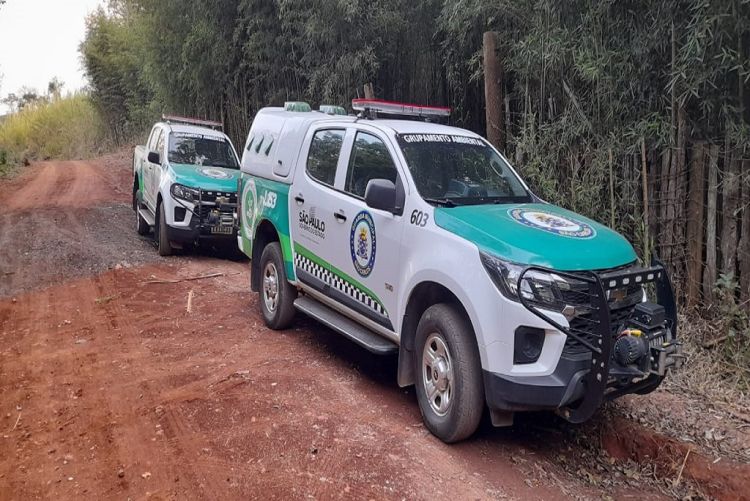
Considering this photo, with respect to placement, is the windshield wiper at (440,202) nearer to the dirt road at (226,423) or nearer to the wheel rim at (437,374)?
the wheel rim at (437,374)

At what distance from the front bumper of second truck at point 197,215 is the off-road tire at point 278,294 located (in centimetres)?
294

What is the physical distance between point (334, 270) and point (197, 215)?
4.45 meters

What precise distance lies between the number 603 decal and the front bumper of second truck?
209 inches

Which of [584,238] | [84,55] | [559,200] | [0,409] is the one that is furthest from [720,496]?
[84,55]

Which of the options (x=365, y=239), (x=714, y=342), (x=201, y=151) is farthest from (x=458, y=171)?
(x=201, y=151)

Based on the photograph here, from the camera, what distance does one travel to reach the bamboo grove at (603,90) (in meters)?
4.73

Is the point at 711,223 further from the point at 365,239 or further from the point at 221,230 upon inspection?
the point at 221,230

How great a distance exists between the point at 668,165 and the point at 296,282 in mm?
3383

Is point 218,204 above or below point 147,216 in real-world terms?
above

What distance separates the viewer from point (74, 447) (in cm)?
392

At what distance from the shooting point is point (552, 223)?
4035 mm

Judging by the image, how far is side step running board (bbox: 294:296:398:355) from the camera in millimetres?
4586

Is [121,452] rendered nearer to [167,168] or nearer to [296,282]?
[296,282]

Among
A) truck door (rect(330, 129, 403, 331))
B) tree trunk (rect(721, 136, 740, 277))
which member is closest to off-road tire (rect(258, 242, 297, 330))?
truck door (rect(330, 129, 403, 331))
